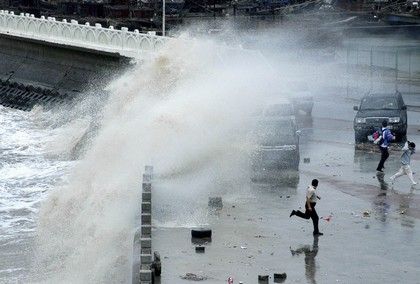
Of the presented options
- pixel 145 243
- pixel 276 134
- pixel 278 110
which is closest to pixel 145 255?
pixel 145 243

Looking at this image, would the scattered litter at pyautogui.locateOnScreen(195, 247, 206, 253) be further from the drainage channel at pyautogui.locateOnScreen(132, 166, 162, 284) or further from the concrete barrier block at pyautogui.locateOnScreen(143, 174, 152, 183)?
the concrete barrier block at pyautogui.locateOnScreen(143, 174, 152, 183)

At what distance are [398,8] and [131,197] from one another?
52.2 metres

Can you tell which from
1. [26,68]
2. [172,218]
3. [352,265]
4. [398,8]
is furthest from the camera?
[398,8]

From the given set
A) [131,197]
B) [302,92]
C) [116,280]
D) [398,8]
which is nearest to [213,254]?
[116,280]

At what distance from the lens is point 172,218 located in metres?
21.5

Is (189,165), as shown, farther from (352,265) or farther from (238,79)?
(352,265)

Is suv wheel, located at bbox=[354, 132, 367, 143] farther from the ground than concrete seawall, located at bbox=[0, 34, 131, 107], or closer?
closer

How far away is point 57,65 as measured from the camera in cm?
5531

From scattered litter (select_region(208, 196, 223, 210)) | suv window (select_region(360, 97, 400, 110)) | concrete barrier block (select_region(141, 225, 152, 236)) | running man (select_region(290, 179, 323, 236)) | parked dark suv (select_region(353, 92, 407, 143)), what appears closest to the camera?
concrete barrier block (select_region(141, 225, 152, 236))

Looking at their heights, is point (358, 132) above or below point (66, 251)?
above

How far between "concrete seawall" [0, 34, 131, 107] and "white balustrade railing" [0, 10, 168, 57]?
0.30m

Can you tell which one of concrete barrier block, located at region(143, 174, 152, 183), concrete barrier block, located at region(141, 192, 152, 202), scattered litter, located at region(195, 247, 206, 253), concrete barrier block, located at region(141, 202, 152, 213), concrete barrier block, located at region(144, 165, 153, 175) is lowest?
scattered litter, located at region(195, 247, 206, 253)

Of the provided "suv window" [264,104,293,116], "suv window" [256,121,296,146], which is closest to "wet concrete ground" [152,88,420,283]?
"suv window" [256,121,296,146]

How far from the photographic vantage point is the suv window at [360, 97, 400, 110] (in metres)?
32.8
